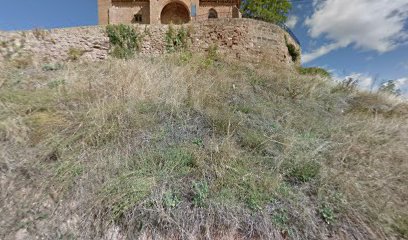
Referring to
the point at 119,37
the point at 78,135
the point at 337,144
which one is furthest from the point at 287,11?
the point at 78,135

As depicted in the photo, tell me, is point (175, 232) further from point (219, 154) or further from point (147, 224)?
point (219, 154)

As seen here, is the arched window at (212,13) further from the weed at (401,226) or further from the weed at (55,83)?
the weed at (401,226)

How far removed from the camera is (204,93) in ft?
12.7

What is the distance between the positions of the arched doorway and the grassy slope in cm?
1753

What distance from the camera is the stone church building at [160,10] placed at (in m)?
Answer: 17.7

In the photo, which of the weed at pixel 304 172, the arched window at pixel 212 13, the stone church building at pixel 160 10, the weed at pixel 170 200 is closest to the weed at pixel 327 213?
the weed at pixel 304 172

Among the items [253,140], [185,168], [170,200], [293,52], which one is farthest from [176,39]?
[170,200]

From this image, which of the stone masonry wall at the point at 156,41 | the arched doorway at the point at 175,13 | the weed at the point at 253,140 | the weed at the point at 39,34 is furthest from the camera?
the arched doorway at the point at 175,13

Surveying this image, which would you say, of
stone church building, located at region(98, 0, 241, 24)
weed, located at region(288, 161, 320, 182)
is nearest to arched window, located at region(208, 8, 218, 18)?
stone church building, located at region(98, 0, 241, 24)

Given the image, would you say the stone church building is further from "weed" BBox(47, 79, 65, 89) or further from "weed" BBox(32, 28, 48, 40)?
"weed" BBox(47, 79, 65, 89)

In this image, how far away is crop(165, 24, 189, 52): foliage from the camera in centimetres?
889

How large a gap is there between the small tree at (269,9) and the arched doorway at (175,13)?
556cm

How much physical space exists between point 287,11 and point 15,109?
21.5 m

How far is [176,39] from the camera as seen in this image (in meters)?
9.02
